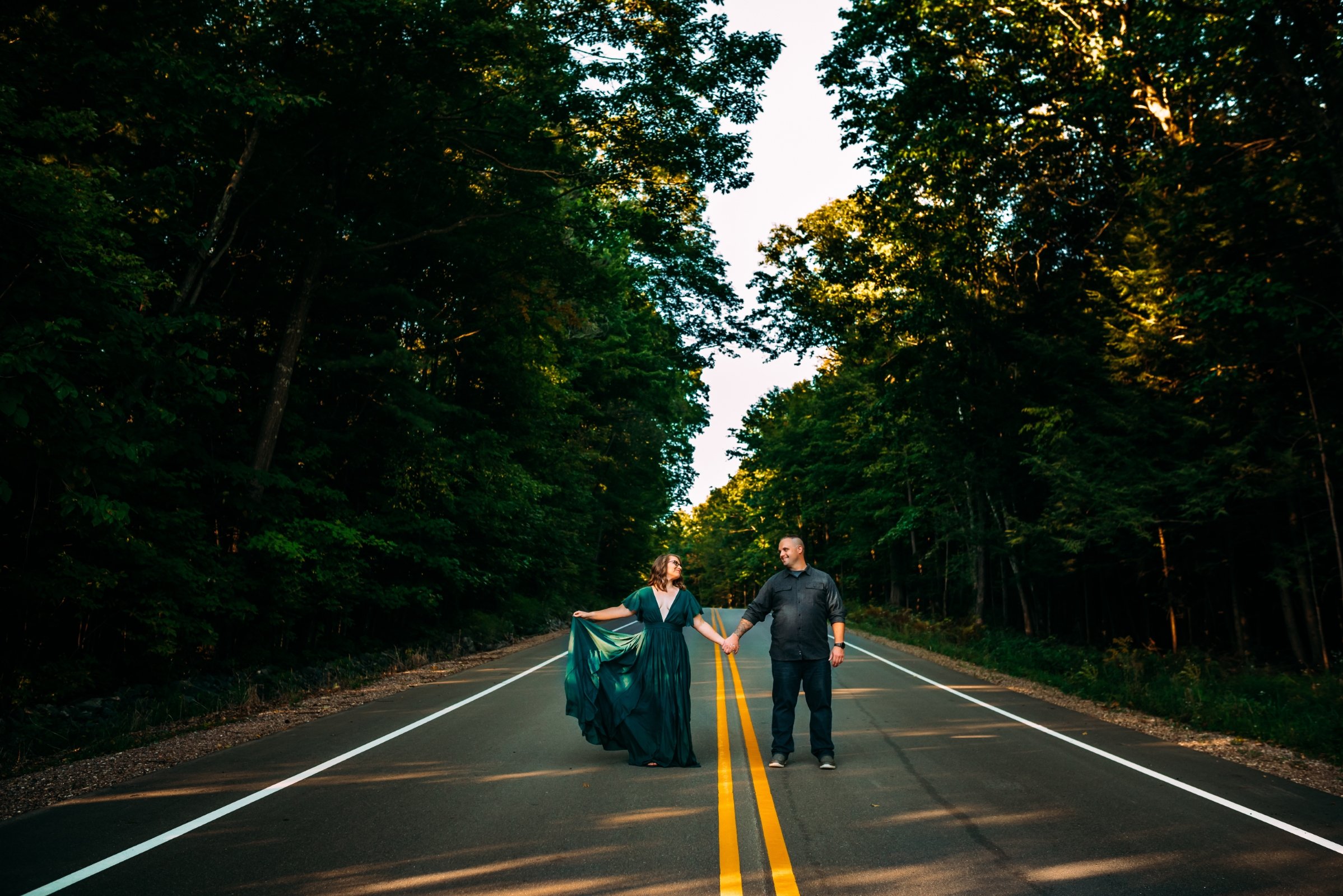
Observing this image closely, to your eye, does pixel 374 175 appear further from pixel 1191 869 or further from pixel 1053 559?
pixel 1053 559

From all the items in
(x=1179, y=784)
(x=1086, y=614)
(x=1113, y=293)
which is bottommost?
(x=1086, y=614)

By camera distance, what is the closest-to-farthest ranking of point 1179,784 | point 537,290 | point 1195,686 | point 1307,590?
1. point 1179,784
2. point 1195,686
3. point 1307,590
4. point 537,290

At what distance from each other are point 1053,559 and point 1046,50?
12475mm

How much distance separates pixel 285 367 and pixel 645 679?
36.9ft

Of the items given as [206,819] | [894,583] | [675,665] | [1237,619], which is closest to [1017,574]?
[1237,619]

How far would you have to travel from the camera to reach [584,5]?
14.3 meters

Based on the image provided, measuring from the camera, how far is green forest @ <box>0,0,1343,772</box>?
33.1 feet

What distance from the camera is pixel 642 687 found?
743 cm

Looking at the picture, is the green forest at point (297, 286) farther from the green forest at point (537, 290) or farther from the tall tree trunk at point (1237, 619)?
the tall tree trunk at point (1237, 619)

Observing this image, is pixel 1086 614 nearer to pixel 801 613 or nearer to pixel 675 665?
pixel 801 613

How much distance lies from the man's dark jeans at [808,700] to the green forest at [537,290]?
541 centimetres

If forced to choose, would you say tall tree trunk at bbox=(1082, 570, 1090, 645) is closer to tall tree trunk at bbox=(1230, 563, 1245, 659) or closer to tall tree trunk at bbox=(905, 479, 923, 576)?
tall tree trunk at bbox=(1230, 563, 1245, 659)

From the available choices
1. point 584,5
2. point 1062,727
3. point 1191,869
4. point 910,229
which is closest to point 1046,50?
point 910,229

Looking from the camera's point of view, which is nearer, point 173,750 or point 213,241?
point 173,750
